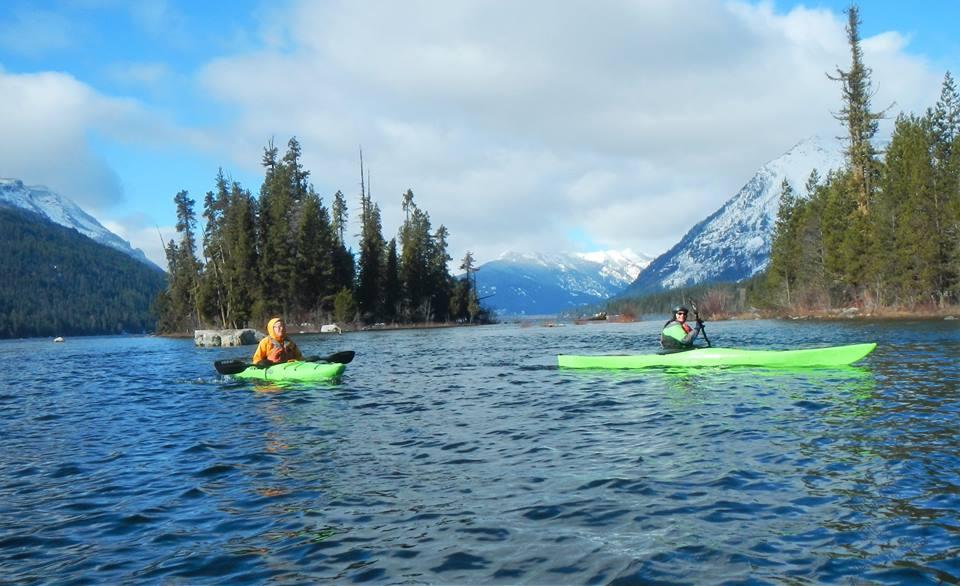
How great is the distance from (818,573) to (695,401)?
983 cm

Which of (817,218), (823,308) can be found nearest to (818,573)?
(823,308)

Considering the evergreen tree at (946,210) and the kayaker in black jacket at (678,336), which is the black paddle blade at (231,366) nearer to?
the kayaker in black jacket at (678,336)

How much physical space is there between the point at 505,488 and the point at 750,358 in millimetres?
15161

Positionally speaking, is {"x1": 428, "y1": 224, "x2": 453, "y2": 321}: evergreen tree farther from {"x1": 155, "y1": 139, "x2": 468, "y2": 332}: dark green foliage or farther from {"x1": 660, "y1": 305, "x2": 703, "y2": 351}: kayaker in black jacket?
{"x1": 660, "y1": 305, "x2": 703, "y2": 351}: kayaker in black jacket

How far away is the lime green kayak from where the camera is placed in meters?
21.9

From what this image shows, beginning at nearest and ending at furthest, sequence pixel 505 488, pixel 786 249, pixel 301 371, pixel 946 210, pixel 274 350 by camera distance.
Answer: pixel 505 488 < pixel 301 371 < pixel 274 350 < pixel 946 210 < pixel 786 249

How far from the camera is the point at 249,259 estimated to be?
79.2 m

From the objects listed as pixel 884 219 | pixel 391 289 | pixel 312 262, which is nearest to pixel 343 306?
pixel 312 262

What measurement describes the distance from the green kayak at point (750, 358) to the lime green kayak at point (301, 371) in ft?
30.6

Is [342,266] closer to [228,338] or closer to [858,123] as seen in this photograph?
[228,338]

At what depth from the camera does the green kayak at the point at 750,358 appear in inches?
813

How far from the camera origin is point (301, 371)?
22.1 meters

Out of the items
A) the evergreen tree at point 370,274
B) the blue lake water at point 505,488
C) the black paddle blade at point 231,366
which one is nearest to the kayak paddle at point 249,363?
the black paddle blade at point 231,366

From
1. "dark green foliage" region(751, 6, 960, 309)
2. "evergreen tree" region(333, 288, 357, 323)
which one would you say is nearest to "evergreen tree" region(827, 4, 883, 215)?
"dark green foliage" region(751, 6, 960, 309)
